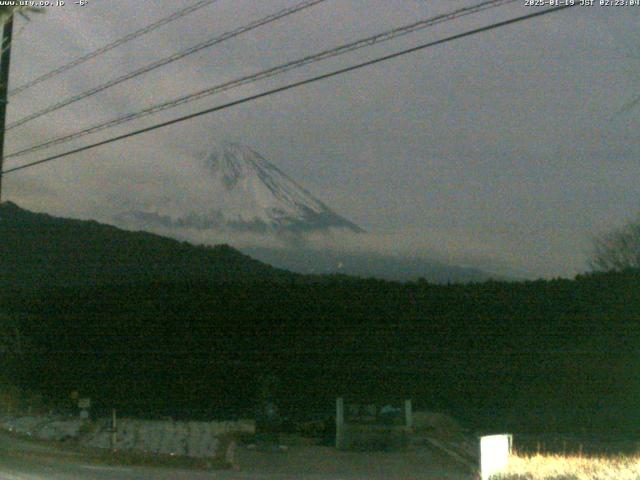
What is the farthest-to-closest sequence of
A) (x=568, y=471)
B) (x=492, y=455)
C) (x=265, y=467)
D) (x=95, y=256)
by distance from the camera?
(x=95, y=256), (x=265, y=467), (x=492, y=455), (x=568, y=471)

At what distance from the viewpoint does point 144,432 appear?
2219 cm

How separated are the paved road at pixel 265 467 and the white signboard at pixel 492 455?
2.48 m

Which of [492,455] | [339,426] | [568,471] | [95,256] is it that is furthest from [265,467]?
[95,256]

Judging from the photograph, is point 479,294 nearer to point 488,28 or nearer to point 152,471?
point 152,471

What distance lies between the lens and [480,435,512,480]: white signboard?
33.3 ft

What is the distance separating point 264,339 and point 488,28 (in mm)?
19162

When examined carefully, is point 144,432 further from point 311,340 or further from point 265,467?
point 311,340

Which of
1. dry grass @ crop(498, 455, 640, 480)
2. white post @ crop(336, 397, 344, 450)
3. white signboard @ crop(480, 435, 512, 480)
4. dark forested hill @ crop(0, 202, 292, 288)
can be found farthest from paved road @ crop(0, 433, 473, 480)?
dark forested hill @ crop(0, 202, 292, 288)

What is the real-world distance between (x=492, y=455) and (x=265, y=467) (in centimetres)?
769

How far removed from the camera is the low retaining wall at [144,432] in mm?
19938

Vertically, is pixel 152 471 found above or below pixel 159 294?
below

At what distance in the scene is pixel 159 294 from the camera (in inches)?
1069

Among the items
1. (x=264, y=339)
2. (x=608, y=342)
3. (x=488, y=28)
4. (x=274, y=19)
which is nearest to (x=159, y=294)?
(x=264, y=339)

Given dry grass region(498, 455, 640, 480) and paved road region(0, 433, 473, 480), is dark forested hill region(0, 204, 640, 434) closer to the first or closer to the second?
paved road region(0, 433, 473, 480)
